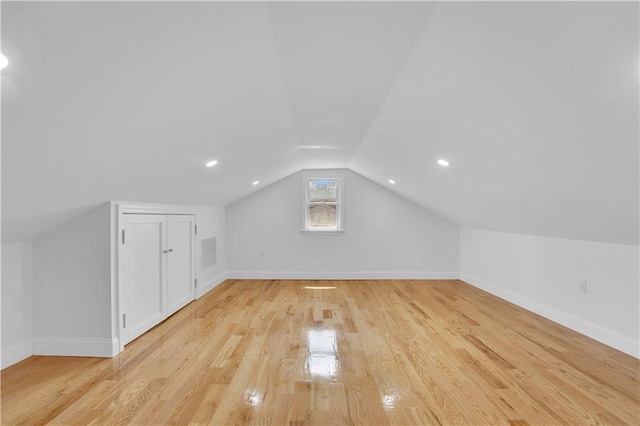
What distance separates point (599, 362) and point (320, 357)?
2.14m

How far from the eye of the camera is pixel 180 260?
14.6 feet

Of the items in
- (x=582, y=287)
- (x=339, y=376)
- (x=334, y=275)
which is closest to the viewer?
(x=339, y=376)

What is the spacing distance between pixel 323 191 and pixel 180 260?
3.02 m

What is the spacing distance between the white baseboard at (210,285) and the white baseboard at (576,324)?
420cm

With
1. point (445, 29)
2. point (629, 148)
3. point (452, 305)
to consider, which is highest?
point (445, 29)

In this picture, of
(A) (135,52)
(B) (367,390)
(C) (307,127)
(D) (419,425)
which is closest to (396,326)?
(B) (367,390)

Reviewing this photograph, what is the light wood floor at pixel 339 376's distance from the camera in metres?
2.05

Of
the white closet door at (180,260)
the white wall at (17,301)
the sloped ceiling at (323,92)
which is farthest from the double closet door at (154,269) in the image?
the white wall at (17,301)

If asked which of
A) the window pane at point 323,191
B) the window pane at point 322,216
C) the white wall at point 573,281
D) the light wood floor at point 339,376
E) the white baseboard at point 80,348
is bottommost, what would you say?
the light wood floor at point 339,376

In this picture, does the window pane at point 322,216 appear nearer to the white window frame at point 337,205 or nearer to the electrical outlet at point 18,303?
the white window frame at point 337,205

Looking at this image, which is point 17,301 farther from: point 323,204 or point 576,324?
point 576,324

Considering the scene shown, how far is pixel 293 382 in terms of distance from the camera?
2.43m

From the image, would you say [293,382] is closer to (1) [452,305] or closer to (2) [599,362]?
(2) [599,362]

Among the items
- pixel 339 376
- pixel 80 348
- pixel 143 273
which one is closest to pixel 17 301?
pixel 80 348
